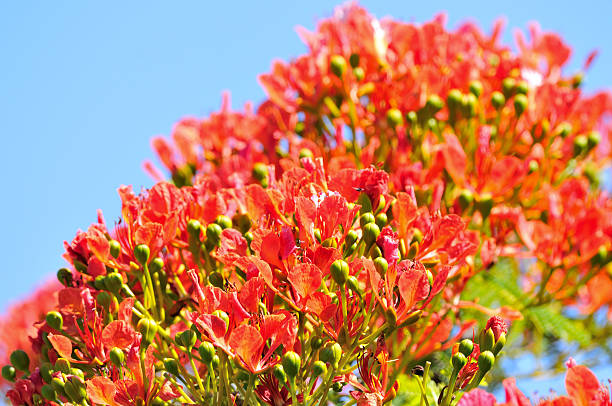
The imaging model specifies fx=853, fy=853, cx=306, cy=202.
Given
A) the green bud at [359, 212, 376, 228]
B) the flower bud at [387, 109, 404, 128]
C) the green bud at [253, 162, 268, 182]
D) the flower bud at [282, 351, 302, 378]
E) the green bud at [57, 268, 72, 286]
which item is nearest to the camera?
the flower bud at [282, 351, 302, 378]

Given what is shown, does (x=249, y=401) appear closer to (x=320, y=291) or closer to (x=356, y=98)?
(x=320, y=291)

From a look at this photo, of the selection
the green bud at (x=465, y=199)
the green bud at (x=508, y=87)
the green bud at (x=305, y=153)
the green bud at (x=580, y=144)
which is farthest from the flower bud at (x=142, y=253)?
the green bud at (x=580, y=144)

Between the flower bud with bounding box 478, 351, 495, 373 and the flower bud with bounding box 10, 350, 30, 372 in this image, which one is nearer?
the flower bud with bounding box 478, 351, 495, 373

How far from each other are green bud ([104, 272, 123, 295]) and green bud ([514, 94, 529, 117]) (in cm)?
188

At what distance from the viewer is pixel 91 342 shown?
7.98ft

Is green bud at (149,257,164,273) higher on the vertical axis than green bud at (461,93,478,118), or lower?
higher

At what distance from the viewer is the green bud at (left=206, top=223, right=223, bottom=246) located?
2.61 meters

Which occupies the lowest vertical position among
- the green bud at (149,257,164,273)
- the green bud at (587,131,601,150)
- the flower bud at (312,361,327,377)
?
the green bud at (587,131,601,150)

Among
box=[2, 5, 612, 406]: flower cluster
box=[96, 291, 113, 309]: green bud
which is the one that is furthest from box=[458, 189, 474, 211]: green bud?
box=[96, 291, 113, 309]: green bud

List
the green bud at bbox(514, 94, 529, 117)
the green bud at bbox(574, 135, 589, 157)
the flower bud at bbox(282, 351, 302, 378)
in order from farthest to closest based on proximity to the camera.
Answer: the green bud at bbox(574, 135, 589, 157) → the green bud at bbox(514, 94, 529, 117) → the flower bud at bbox(282, 351, 302, 378)

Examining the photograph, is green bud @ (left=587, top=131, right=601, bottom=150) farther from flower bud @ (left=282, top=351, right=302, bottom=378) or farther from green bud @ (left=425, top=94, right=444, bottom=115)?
flower bud @ (left=282, top=351, right=302, bottom=378)

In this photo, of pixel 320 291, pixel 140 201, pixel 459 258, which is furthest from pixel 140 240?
pixel 459 258

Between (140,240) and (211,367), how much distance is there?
1.77 feet

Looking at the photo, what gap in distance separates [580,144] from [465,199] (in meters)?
0.85
